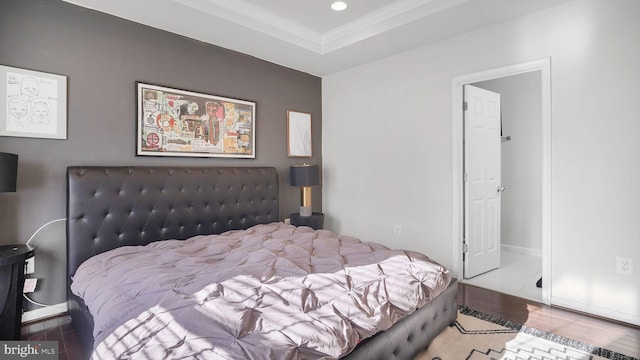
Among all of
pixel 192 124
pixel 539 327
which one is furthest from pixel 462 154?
pixel 192 124

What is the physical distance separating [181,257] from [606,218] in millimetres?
3173

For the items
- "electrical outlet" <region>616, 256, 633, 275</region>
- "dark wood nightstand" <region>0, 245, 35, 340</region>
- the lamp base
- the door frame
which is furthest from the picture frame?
"electrical outlet" <region>616, 256, 633, 275</region>

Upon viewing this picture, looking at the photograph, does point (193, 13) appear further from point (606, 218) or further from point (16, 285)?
point (606, 218)

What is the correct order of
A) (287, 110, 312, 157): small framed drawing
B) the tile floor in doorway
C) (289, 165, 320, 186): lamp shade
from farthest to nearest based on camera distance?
(287, 110, 312, 157): small framed drawing < (289, 165, 320, 186): lamp shade < the tile floor in doorway

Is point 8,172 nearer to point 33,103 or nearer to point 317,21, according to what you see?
point 33,103

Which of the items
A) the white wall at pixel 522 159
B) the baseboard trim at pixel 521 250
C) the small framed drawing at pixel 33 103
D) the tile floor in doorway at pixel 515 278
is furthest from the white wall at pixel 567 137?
the small framed drawing at pixel 33 103

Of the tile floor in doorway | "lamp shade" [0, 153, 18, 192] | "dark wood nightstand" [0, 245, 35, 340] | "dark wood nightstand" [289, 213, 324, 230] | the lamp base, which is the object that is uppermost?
"lamp shade" [0, 153, 18, 192]

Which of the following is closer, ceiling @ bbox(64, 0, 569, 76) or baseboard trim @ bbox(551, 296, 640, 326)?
baseboard trim @ bbox(551, 296, 640, 326)

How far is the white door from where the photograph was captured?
344 centimetres

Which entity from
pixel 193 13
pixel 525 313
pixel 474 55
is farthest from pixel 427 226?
pixel 193 13

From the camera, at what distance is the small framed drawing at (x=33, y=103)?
7.66ft

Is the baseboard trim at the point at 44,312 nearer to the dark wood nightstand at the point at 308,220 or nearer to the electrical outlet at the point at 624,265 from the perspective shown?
the dark wood nightstand at the point at 308,220

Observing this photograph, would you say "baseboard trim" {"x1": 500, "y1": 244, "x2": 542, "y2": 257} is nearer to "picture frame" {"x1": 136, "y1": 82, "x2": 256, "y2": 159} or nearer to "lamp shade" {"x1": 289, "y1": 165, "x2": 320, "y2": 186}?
"lamp shade" {"x1": 289, "y1": 165, "x2": 320, "y2": 186}

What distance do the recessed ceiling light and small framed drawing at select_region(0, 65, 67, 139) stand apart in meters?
2.33
